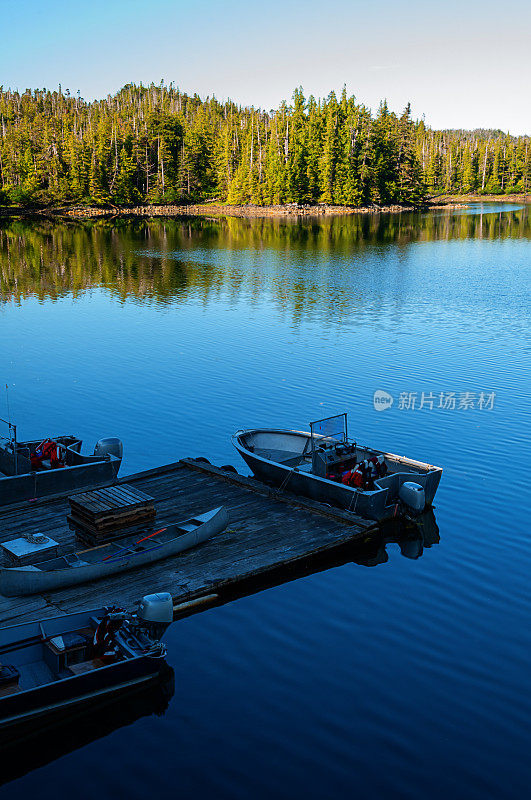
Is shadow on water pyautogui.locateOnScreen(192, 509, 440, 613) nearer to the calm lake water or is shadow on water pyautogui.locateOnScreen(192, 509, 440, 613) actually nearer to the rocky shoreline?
the calm lake water

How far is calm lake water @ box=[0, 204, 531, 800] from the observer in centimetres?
1164

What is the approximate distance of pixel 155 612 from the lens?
14.2 m

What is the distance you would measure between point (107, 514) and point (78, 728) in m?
6.23

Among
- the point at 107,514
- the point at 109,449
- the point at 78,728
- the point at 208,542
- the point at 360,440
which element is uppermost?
the point at 109,449

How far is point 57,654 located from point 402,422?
1980 cm

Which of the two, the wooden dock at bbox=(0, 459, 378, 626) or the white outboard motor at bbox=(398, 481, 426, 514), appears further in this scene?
the white outboard motor at bbox=(398, 481, 426, 514)

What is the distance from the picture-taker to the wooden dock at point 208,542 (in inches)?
626

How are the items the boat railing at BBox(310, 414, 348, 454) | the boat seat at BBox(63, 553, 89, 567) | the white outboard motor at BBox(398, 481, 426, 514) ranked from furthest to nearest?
the boat railing at BBox(310, 414, 348, 454) → the white outboard motor at BBox(398, 481, 426, 514) → the boat seat at BBox(63, 553, 89, 567)

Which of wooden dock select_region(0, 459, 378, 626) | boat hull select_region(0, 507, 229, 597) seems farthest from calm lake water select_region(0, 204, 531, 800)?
boat hull select_region(0, 507, 229, 597)

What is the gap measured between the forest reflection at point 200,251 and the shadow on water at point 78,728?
150ft

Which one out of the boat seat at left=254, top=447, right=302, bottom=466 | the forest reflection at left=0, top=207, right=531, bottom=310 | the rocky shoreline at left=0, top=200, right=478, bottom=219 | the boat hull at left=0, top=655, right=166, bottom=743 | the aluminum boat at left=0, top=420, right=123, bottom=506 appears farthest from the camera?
the rocky shoreline at left=0, top=200, right=478, bottom=219

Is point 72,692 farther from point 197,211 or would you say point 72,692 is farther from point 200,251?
point 197,211

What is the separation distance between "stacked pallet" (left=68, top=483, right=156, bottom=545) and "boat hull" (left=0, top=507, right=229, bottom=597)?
1.29m

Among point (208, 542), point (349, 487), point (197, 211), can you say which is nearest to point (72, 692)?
point (208, 542)
